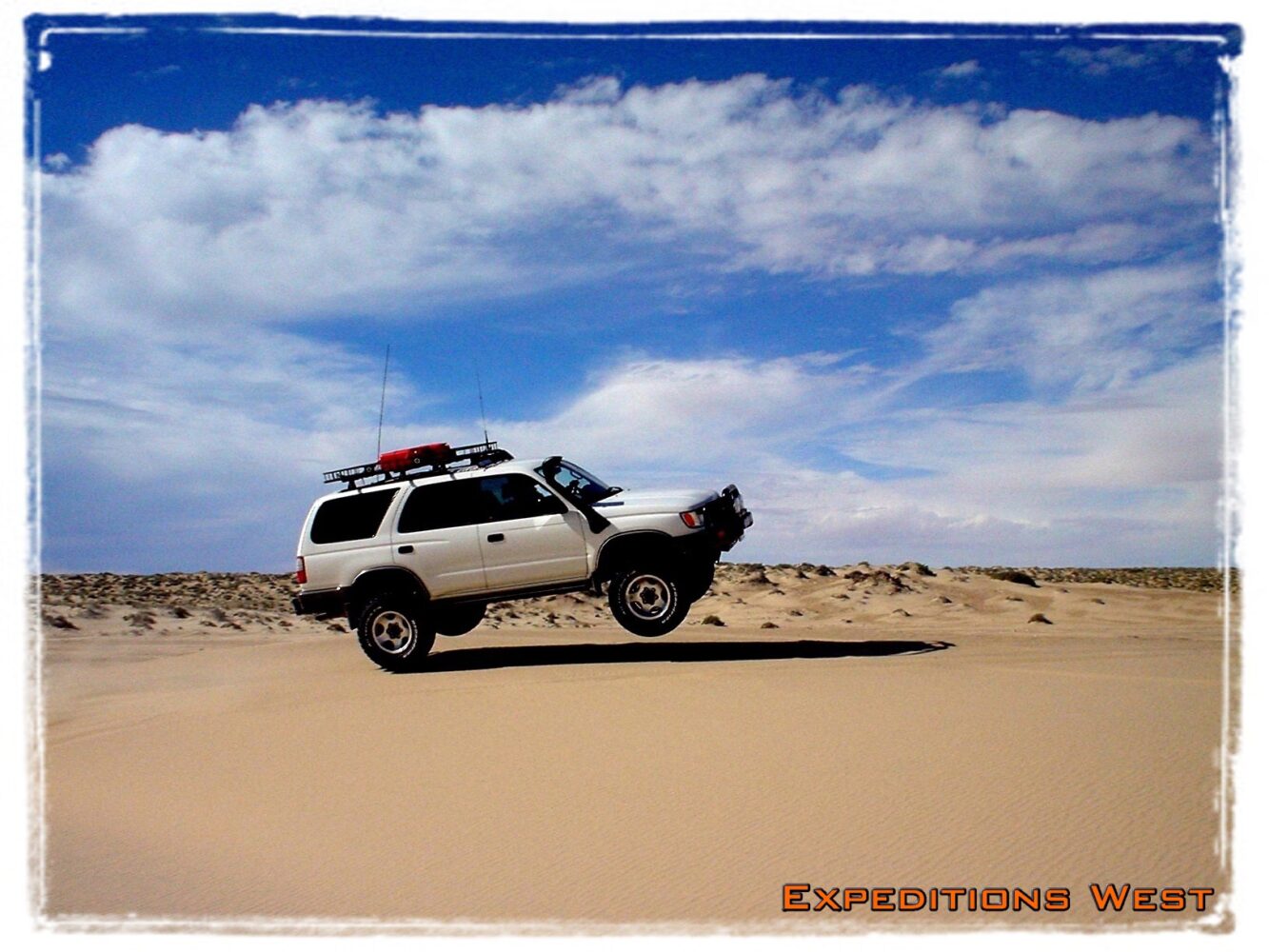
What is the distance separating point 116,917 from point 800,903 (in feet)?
12.3

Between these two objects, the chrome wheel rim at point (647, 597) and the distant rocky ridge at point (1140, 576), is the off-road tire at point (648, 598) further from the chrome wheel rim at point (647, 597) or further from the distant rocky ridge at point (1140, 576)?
the distant rocky ridge at point (1140, 576)

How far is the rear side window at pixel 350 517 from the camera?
12953mm

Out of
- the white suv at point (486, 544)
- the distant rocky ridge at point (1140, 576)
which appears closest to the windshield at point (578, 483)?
the white suv at point (486, 544)

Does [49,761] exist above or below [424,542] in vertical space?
below

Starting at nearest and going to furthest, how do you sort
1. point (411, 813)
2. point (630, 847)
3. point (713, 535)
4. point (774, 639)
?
point (630, 847)
point (411, 813)
point (713, 535)
point (774, 639)

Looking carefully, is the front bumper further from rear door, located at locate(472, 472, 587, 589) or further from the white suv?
rear door, located at locate(472, 472, 587, 589)

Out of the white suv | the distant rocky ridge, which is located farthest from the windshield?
the distant rocky ridge

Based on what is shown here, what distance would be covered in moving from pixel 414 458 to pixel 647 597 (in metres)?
3.52

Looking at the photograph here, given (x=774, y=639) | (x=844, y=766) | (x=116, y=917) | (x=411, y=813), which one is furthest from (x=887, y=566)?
(x=116, y=917)

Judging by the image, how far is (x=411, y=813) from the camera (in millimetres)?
6840

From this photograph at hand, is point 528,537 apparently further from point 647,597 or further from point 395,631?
point 395,631

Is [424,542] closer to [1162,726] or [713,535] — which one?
[713,535]

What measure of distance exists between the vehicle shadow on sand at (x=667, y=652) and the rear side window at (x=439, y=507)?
1896 millimetres

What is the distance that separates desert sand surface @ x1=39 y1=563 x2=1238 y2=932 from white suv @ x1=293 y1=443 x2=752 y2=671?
2.84 feet
